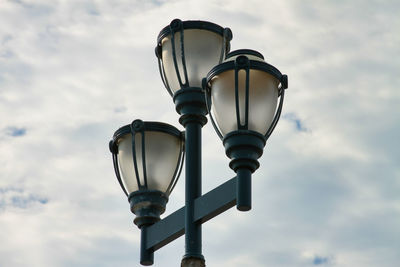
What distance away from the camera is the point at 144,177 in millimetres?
7164

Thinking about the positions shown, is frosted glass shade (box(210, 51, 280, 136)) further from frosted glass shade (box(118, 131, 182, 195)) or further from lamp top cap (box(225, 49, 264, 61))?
frosted glass shade (box(118, 131, 182, 195))

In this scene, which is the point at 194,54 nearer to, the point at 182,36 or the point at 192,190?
the point at 182,36

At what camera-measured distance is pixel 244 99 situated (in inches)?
248

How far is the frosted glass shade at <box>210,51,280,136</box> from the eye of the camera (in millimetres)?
6336

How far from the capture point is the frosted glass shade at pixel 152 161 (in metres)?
7.20

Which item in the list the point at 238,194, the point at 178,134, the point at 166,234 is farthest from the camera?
the point at 178,134

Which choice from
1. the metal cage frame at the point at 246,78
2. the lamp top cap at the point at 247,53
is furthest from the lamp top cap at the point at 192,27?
the metal cage frame at the point at 246,78

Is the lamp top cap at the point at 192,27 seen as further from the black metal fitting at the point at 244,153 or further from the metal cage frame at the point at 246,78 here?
the black metal fitting at the point at 244,153

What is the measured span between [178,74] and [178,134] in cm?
54

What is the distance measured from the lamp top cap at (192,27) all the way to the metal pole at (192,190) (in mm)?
809

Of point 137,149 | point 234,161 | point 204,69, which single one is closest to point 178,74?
point 204,69

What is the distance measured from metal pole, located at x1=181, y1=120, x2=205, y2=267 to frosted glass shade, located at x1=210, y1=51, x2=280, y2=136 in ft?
1.92

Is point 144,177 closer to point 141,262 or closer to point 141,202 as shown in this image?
point 141,202

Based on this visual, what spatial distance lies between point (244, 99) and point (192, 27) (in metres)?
1.27
